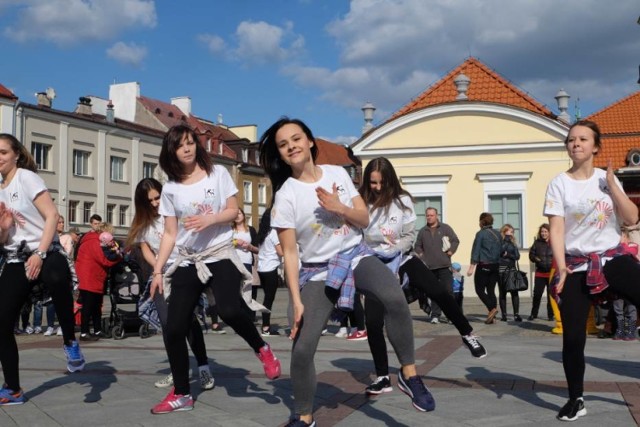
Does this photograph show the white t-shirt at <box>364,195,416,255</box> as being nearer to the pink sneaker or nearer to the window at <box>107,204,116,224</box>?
the pink sneaker

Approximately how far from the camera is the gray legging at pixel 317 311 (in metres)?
4.99

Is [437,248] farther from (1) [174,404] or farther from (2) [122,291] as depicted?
(1) [174,404]

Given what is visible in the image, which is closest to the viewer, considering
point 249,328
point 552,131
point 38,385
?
point 249,328

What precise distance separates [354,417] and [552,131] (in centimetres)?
2513

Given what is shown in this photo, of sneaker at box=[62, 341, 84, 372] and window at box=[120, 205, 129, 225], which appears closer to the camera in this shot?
sneaker at box=[62, 341, 84, 372]

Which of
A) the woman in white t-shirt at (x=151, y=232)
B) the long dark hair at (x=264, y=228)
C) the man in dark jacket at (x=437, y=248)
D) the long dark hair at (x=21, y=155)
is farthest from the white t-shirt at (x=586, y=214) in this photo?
the man in dark jacket at (x=437, y=248)

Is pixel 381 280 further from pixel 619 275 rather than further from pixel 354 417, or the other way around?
pixel 619 275

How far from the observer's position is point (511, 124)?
29.8 m

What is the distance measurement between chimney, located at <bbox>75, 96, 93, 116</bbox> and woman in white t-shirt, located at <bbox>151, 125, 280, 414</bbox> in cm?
4909

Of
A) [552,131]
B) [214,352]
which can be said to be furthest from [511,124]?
[214,352]

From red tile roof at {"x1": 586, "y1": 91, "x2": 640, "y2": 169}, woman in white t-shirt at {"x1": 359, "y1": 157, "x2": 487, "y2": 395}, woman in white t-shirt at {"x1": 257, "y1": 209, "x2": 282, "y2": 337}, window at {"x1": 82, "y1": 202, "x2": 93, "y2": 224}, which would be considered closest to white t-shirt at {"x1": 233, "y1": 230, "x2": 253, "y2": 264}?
woman in white t-shirt at {"x1": 257, "y1": 209, "x2": 282, "y2": 337}

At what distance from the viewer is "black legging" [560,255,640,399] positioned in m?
5.61

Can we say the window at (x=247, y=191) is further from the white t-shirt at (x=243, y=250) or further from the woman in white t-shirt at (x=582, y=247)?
the woman in white t-shirt at (x=582, y=247)

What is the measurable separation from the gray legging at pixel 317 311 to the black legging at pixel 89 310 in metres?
7.70
